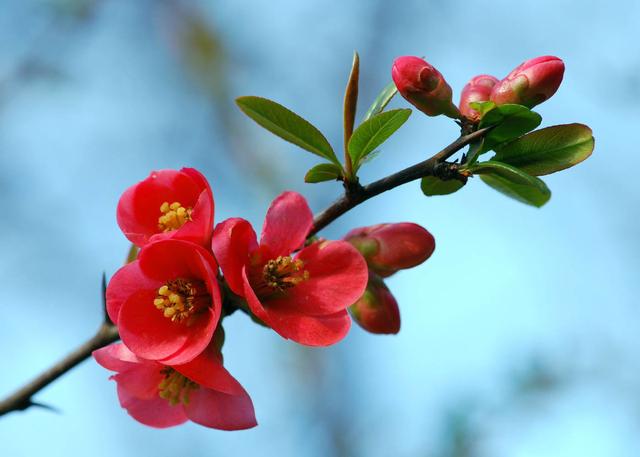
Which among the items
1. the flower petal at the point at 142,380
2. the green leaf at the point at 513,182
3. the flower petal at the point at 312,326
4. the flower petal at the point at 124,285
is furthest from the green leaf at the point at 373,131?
the flower petal at the point at 142,380

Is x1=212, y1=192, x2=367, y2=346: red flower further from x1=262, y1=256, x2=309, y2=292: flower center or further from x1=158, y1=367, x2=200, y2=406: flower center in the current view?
x1=158, y1=367, x2=200, y2=406: flower center

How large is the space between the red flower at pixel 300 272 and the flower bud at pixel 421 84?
0.24 metres

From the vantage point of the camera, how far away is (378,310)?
117 centimetres

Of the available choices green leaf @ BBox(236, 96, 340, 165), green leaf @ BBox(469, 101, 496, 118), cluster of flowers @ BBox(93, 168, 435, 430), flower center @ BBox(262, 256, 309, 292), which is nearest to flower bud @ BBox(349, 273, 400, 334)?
cluster of flowers @ BBox(93, 168, 435, 430)

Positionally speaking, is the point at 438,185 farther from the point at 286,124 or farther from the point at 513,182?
the point at 286,124

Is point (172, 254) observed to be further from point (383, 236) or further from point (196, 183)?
point (383, 236)

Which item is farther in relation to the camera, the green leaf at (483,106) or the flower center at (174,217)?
the flower center at (174,217)

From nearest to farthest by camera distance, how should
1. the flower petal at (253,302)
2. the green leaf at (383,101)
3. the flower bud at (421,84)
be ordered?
the flower petal at (253,302) < the flower bud at (421,84) < the green leaf at (383,101)

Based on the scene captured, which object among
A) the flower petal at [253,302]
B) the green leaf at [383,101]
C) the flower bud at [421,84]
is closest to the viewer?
the flower petal at [253,302]

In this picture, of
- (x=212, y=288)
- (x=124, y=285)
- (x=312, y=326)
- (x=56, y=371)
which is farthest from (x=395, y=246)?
(x=56, y=371)

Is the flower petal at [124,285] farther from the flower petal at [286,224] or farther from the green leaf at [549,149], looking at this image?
the green leaf at [549,149]

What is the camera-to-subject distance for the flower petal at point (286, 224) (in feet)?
3.71

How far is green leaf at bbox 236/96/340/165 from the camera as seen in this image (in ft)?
3.59

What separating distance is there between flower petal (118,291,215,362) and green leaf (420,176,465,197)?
15.4 inches
